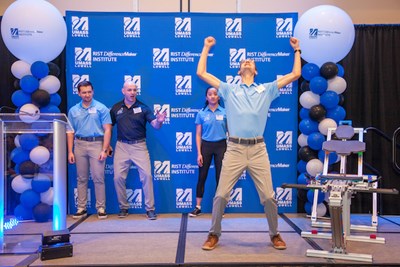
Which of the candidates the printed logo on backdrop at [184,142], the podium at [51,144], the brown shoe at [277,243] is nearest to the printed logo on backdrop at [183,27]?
the printed logo on backdrop at [184,142]

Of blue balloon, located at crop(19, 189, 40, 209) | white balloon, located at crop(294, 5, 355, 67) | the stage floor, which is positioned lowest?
the stage floor

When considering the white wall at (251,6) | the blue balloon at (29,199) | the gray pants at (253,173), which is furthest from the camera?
the white wall at (251,6)

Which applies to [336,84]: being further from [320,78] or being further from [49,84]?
[49,84]

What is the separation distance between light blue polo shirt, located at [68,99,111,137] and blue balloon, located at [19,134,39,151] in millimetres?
878

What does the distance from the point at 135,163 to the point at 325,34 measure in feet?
9.84

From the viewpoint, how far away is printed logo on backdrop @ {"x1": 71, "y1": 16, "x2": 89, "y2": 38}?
595 cm

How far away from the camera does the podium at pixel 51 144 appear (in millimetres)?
4004

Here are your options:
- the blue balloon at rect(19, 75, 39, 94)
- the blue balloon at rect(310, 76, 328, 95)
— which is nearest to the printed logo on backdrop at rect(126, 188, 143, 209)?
the blue balloon at rect(19, 75, 39, 94)

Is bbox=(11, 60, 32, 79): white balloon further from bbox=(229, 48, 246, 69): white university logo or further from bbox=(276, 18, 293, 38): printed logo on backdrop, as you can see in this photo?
bbox=(276, 18, 293, 38): printed logo on backdrop

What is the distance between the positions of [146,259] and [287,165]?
2.95 metres

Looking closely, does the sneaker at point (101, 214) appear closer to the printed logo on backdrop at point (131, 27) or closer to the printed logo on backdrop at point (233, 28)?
the printed logo on backdrop at point (131, 27)

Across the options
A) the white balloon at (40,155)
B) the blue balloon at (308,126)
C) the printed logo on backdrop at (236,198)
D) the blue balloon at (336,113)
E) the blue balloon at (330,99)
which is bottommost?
the printed logo on backdrop at (236,198)

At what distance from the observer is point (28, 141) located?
495 cm

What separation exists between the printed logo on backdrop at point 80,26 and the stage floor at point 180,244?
2550 mm
